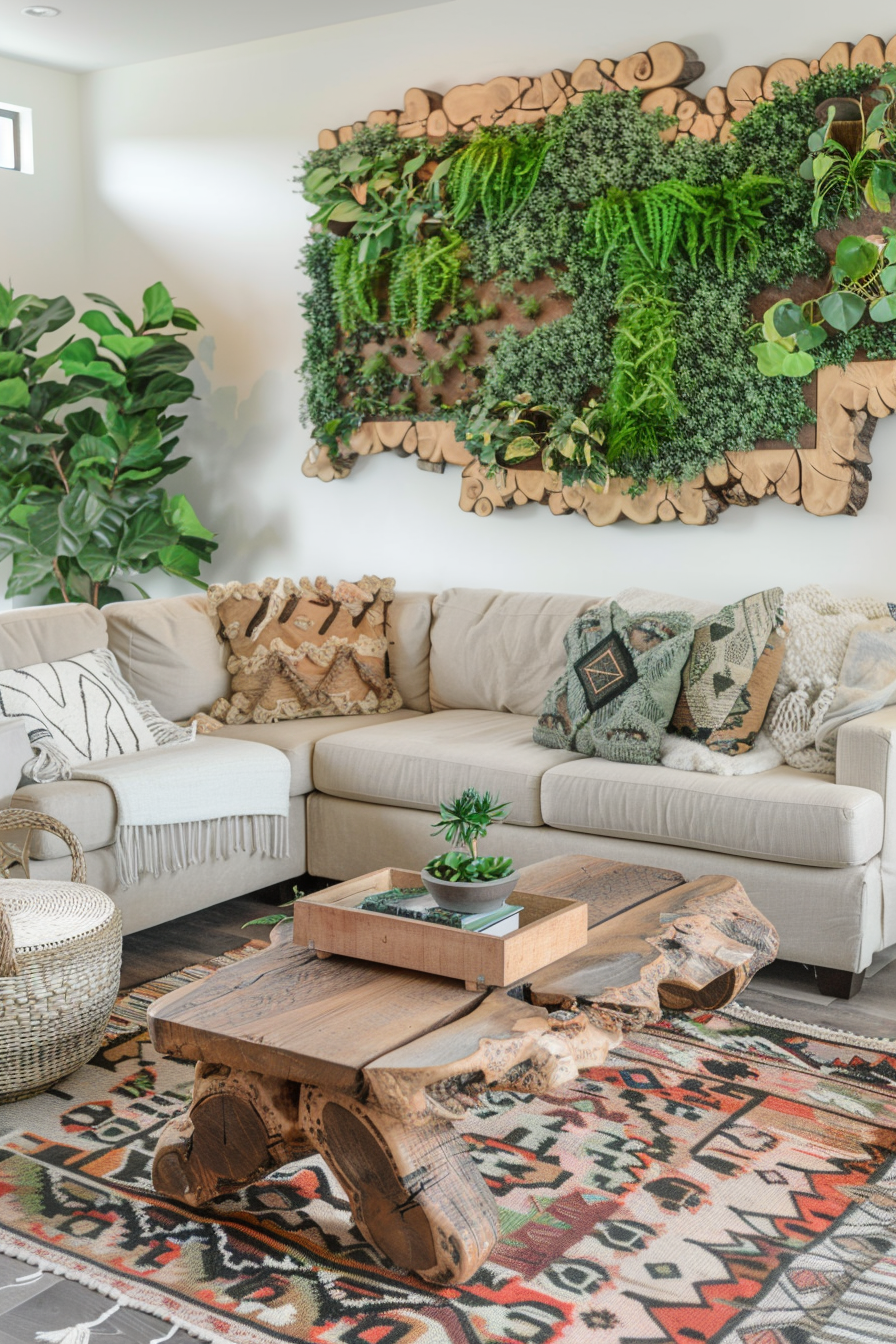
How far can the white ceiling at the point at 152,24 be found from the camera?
4.42m

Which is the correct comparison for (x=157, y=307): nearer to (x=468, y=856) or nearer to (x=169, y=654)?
(x=169, y=654)

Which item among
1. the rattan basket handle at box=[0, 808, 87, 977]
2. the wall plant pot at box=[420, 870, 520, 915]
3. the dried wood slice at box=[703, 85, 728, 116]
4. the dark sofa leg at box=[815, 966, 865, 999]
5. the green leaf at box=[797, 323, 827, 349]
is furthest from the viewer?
the dried wood slice at box=[703, 85, 728, 116]

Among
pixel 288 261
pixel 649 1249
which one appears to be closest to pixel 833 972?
pixel 649 1249

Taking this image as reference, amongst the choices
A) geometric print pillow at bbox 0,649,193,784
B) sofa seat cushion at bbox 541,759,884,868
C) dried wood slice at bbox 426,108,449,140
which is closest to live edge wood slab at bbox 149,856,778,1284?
sofa seat cushion at bbox 541,759,884,868

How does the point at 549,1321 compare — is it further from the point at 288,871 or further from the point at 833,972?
the point at 288,871

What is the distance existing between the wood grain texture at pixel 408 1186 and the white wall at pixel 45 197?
3.93 metres

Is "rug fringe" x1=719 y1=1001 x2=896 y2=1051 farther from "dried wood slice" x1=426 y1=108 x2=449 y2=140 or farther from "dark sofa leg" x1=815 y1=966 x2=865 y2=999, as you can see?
"dried wood slice" x1=426 y1=108 x2=449 y2=140

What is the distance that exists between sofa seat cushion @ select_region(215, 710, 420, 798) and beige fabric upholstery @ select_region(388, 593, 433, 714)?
12 cm

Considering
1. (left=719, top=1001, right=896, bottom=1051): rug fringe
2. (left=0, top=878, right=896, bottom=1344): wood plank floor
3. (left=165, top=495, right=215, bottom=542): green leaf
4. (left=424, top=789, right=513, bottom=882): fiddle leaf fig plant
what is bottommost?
(left=0, top=878, right=896, bottom=1344): wood plank floor

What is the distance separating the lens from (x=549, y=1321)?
1.78 m

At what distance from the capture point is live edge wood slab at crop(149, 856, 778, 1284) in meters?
1.79

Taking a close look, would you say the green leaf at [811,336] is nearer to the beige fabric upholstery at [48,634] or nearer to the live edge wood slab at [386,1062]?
the live edge wood slab at [386,1062]

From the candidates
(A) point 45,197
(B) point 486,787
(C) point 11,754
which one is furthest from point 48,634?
(A) point 45,197

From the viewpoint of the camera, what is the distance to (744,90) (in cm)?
377
